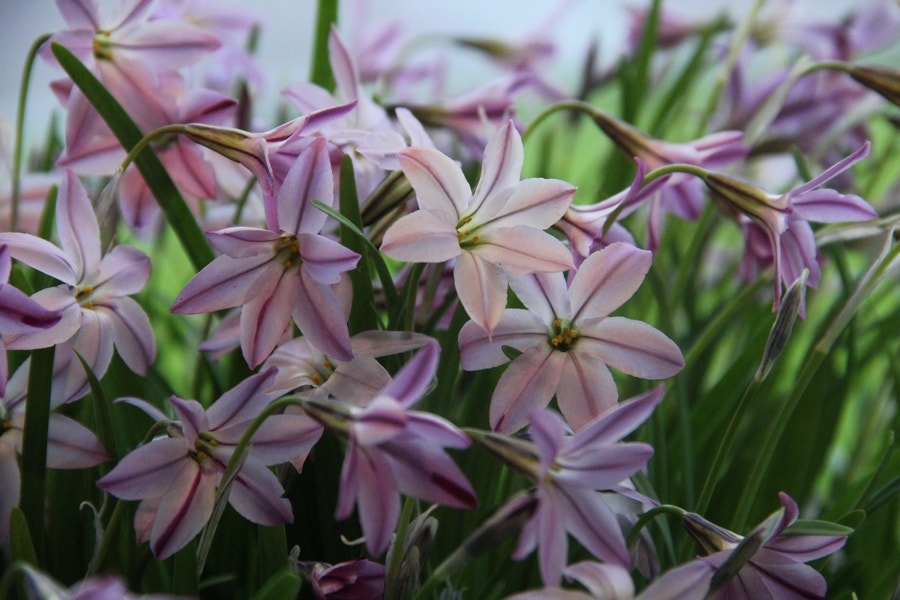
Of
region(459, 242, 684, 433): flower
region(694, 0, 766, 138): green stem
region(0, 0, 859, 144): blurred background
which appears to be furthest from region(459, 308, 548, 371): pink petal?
region(0, 0, 859, 144): blurred background

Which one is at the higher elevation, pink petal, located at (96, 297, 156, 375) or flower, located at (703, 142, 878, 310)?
flower, located at (703, 142, 878, 310)

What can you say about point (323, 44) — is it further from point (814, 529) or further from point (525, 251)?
point (814, 529)

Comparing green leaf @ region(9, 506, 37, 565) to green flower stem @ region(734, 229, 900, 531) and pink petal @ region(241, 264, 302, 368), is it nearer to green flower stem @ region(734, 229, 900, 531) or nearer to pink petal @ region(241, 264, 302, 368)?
pink petal @ region(241, 264, 302, 368)

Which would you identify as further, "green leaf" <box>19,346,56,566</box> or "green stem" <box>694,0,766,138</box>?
"green stem" <box>694,0,766,138</box>

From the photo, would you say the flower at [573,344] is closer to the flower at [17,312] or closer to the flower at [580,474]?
the flower at [580,474]

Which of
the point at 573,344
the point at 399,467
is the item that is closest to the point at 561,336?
the point at 573,344

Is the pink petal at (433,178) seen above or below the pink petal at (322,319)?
above

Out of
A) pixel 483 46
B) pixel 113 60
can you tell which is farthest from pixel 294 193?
pixel 483 46

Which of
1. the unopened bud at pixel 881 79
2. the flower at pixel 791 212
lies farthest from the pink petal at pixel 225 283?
the unopened bud at pixel 881 79
